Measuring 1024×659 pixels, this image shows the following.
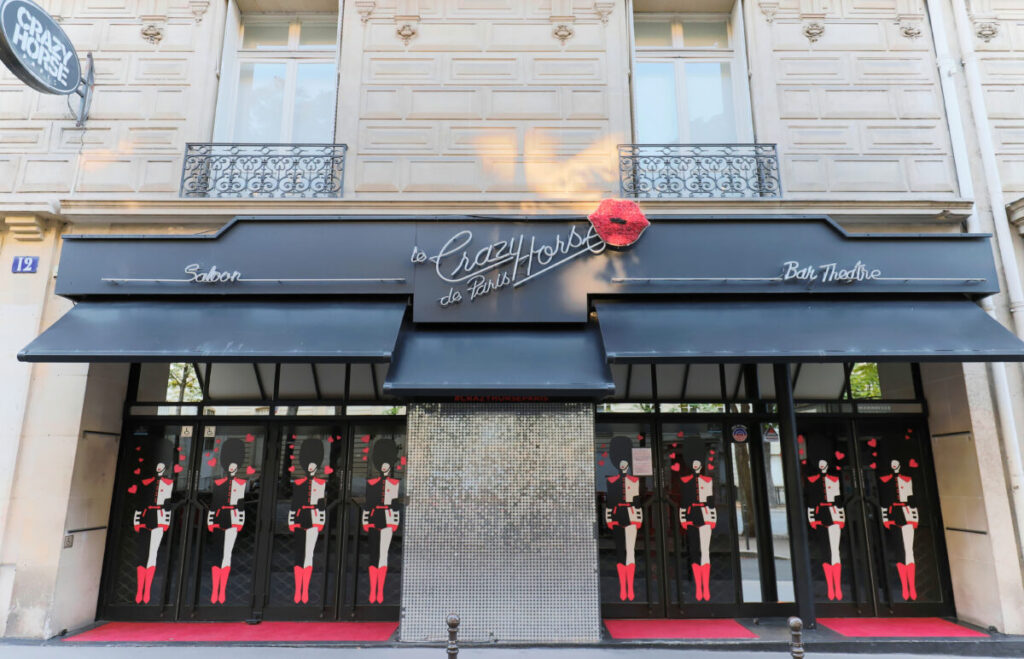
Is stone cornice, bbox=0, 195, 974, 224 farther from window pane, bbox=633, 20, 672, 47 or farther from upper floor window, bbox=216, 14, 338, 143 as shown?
window pane, bbox=633, 20, 672, 47

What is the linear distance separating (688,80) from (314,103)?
5.32 metres

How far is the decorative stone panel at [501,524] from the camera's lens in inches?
231

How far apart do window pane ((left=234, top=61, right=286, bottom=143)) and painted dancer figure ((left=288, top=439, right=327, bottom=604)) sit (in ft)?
14.2

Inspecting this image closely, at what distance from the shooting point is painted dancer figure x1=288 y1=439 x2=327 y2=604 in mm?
6984

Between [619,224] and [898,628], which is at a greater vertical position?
[619,224]

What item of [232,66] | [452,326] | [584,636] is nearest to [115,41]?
[232,66]

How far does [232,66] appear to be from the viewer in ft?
26.3

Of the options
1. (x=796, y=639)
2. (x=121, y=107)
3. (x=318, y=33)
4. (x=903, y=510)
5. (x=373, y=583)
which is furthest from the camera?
(x=318, y=33)

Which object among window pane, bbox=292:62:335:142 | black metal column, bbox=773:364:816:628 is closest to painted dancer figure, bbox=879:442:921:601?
black metal column, bbox=773:364:816:628

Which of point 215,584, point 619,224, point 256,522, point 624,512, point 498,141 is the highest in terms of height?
point 498,141

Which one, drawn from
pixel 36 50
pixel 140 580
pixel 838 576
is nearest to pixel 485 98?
pixel 36 50

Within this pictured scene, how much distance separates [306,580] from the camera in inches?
274

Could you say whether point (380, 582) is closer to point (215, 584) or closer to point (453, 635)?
point (215, 584)

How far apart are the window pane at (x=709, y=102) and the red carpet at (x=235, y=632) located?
7.52 metres
